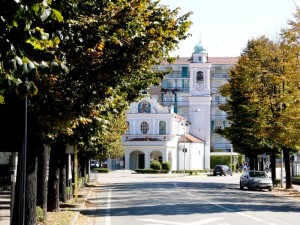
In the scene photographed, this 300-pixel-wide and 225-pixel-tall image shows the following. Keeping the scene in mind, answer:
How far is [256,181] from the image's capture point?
42.5 metres

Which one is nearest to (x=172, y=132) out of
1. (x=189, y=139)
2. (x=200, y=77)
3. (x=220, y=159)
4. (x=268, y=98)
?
(x=189, y=139)

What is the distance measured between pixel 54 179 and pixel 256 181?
904 inches

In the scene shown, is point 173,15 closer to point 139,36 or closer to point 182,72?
point 139,36

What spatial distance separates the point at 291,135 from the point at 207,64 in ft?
220

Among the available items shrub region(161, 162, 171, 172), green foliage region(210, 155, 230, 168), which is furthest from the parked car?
green foliage region(210, 155, 230, 168)

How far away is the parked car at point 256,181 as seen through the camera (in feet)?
138

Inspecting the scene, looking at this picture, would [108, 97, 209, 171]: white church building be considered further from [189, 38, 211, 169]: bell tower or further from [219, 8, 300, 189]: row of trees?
[219, 8, 300, 189]: row of trees

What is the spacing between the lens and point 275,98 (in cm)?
4178

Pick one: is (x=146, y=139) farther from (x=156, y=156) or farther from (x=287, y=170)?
(x=287, y=170)

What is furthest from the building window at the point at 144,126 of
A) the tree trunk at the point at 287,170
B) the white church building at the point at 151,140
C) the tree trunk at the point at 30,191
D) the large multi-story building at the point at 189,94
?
the tree trunk at the point at 30,191

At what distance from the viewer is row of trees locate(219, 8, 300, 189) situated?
3362 centimetres

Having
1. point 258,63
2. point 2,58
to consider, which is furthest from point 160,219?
point 258,63

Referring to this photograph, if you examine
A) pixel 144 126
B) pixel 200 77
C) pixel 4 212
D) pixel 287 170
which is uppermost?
pixel 200 77

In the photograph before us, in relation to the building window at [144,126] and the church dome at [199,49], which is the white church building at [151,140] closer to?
the building window at [144,126]
